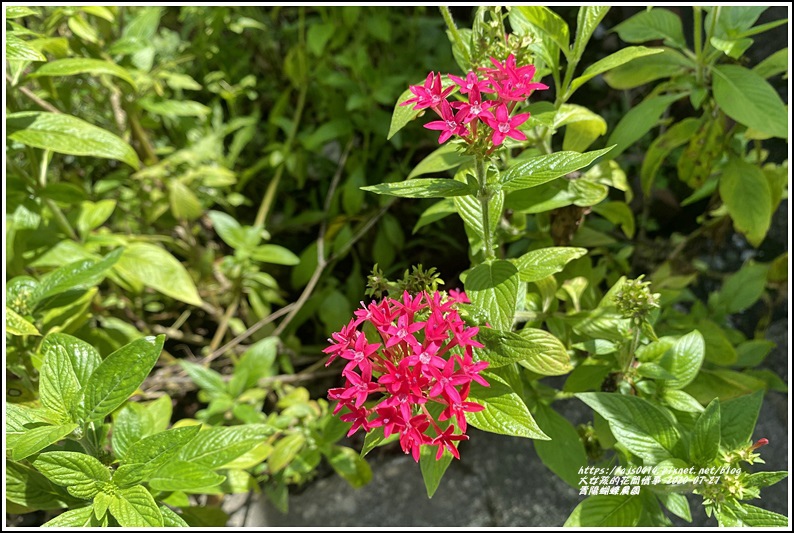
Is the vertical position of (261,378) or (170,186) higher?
(170,186)

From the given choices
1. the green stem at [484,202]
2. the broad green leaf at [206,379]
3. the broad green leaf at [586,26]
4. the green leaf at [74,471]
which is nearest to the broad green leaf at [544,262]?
the green stem at [484,202]

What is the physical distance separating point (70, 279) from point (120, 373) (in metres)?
0.28

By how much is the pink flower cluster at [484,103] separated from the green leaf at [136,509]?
22.1 inches

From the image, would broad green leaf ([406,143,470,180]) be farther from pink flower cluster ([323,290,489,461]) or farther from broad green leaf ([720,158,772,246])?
broad green leaf ([720,158,772,246])

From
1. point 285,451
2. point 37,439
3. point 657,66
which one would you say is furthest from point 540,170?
point 285,451

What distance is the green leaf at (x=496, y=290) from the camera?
69 centimetres

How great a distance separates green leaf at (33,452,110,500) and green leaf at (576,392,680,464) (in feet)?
2.09

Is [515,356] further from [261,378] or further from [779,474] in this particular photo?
[261,378]

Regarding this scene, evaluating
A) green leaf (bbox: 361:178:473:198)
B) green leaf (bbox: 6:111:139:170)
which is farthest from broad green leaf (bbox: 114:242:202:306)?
green leaf (bbox: 361:178:473:198)

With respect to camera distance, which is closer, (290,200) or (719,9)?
(719,9)

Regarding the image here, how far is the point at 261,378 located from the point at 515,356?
2.55ft

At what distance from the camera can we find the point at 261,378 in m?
1.28

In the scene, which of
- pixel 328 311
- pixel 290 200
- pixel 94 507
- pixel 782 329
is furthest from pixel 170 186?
pixel 782 329

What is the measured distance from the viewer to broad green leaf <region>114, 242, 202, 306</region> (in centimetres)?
115
